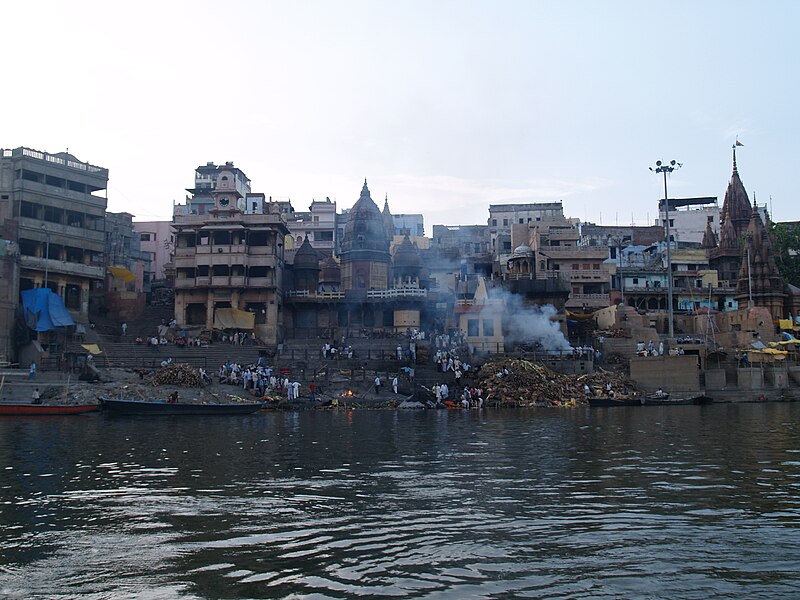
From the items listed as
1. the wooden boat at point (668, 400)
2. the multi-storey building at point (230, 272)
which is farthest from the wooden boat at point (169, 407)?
the multi-storey building at point (230, 272)

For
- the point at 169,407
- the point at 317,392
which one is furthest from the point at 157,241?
the point at 169,407

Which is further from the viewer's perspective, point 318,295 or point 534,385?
point 318,295

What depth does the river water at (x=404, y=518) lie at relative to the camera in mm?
8289

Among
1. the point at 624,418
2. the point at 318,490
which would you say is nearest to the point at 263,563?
the point at 318,490

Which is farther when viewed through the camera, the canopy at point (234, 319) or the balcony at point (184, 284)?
the balcony at point (184, 284)

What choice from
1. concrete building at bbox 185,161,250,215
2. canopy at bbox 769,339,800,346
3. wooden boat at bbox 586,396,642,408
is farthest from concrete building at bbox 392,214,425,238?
wooden boat at bbox 586,396,642,408

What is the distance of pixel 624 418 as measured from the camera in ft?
108

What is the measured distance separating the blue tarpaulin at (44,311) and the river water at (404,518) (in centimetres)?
2846

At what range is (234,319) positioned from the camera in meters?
60.0

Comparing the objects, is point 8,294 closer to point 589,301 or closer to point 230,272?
point 230,272

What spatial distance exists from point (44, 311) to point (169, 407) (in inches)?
761

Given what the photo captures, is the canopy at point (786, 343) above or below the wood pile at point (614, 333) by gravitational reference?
below

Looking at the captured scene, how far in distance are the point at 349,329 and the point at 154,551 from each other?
166 feet

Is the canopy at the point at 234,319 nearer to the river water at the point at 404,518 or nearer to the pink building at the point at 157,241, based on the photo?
the pink building at the point at 157,241
